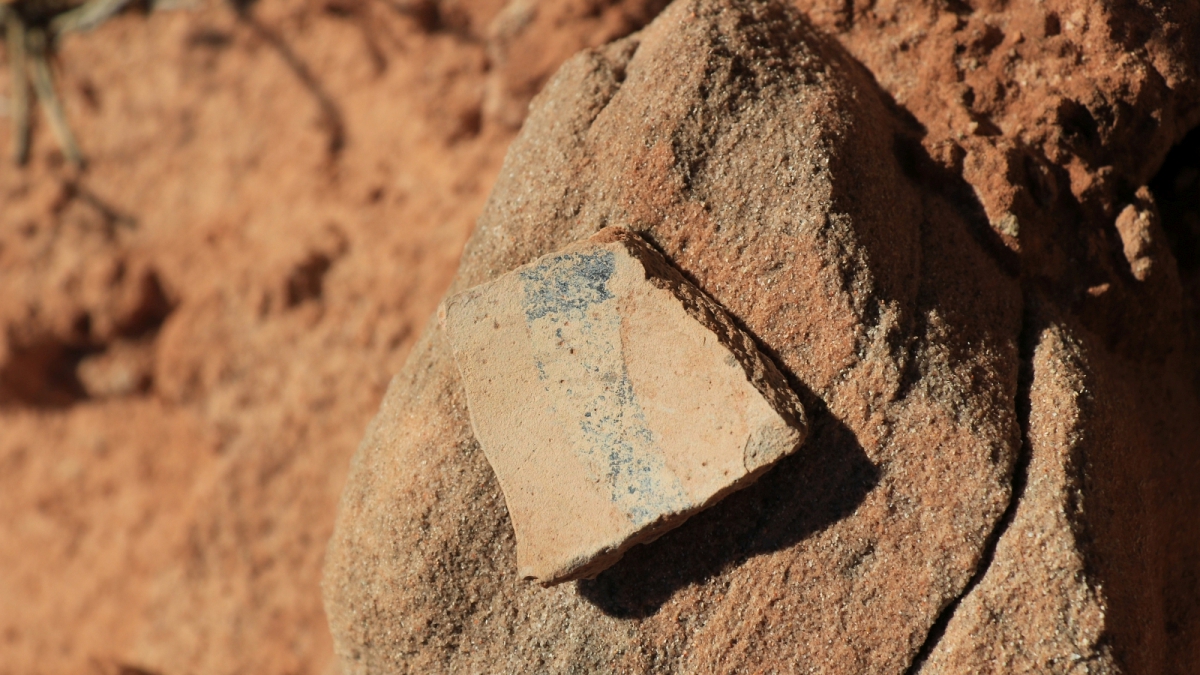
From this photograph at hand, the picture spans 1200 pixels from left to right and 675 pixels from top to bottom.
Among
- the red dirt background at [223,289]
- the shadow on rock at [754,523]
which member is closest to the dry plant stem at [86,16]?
the red dirt background at [223,289]

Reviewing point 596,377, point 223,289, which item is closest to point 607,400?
point 596,377

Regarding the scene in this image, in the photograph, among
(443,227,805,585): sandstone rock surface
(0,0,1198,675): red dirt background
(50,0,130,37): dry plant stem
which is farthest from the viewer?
(50,0,130,37): dry plant stem

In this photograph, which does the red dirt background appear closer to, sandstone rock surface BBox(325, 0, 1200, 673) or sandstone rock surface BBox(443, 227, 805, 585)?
sandstone rock surface BBox(325, 0, 1200, 673)

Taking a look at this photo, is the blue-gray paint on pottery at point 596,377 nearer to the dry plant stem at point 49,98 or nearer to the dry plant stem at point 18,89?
the dry plant stem at point 49,98

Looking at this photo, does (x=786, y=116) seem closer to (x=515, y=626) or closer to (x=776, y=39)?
(x=776, y=39)

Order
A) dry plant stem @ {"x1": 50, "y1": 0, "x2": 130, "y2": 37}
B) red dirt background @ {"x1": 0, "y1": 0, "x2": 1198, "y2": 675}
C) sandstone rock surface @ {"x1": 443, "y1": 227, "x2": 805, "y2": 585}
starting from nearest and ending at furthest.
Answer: sandstone rock surface @ {"x1": 443, "y1": 227, "x2": 805, "y2": 585}
red dirt background @ {"x1": 0, "y1": 0, "x2": 1198, "y2": 675}
dry plant stem @ {"x1": 50, "y1": 0, "x2": 130, "y2": 37}

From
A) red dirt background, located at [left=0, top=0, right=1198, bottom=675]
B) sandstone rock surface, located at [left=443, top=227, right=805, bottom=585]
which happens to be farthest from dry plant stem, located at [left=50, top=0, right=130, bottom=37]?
sandstone rock surface, located at [left=443, top=227, right=805, bottom=585]

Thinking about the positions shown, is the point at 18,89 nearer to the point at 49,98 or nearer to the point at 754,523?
the point at 49,98
